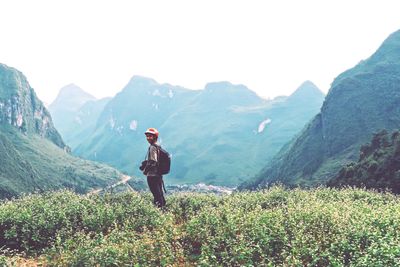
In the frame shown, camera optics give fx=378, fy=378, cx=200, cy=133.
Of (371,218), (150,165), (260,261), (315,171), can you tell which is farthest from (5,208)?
(315,171)

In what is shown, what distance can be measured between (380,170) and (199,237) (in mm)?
80786

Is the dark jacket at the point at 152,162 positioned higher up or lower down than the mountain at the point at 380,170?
higher up

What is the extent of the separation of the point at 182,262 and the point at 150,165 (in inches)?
253

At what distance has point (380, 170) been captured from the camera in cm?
8394

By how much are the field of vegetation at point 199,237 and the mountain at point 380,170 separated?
2427 inches

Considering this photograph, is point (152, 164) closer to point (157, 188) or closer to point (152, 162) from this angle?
point (152, 162)

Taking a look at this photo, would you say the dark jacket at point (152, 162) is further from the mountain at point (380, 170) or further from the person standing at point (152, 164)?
the mountain at point (380, 170)

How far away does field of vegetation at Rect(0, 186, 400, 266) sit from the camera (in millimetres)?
11453

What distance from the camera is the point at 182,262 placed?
42.4 feet

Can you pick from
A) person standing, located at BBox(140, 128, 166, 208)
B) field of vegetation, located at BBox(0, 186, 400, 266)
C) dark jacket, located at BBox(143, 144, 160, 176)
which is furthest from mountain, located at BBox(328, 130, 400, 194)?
field of vegetation, located at BBox(0, 186, 400, 266)

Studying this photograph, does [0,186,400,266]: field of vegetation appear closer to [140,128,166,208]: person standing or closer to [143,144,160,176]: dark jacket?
[140,128,166,208]: person standing

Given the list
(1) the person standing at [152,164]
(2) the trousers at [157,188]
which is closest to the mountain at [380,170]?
(2) the trousers at [157,188]

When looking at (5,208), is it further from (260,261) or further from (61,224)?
(260,261)

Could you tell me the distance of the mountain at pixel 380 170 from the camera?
7600cm
